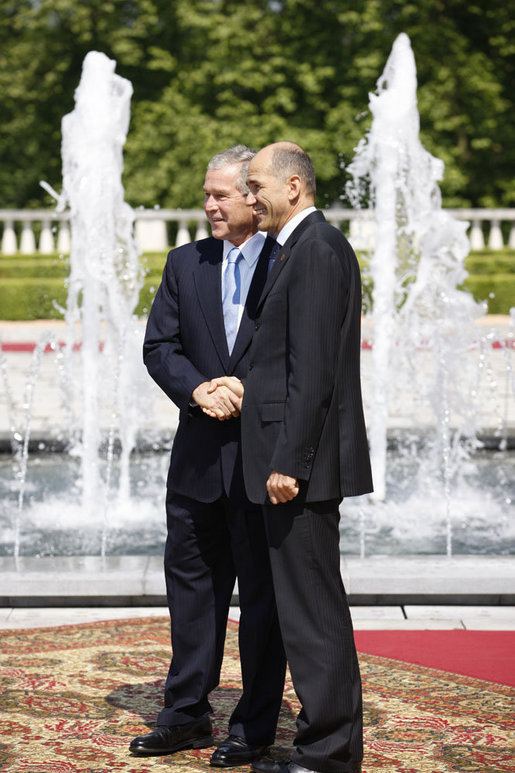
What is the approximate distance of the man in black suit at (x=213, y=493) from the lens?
4.18m

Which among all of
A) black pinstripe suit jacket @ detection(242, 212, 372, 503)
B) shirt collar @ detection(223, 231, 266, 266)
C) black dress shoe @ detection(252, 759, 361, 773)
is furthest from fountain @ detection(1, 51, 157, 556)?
black pinstripe suit jacket @ detection(242, 212, 372, 503)

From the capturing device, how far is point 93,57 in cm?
1022

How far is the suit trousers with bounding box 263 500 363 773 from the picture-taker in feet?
12.7

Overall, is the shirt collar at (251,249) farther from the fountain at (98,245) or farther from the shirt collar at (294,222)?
the fountain at (98,245)

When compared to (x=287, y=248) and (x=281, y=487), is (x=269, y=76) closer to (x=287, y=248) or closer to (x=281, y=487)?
(x=287, y=248)

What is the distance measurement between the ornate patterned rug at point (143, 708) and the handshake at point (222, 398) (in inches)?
44.6

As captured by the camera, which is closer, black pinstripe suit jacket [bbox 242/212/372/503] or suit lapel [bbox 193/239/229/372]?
black pinstripe suit jacket [bbox 242/212/372/503]

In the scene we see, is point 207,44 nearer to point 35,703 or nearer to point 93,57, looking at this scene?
point 93,57

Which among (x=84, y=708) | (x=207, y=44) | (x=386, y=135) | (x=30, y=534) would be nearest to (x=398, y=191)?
(x=386, y=135)

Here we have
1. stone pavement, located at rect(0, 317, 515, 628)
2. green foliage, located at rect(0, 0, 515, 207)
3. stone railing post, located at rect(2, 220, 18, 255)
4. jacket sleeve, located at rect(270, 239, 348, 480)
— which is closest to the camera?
jacket sleeve, located at rect(270, 239, 348, 480)

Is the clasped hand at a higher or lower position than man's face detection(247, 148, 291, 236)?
lower

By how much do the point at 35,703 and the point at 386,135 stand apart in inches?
252

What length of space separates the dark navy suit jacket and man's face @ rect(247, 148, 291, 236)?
355mm

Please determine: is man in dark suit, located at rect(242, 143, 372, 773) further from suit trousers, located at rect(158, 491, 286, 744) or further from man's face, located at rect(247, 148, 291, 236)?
suit trousers, located at rect(158, 491, 286, 744)
